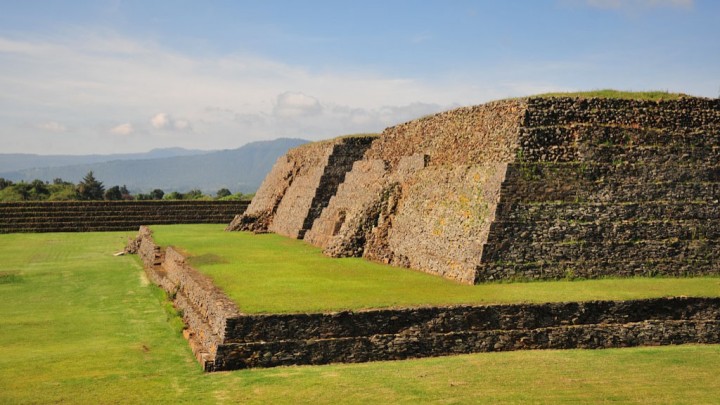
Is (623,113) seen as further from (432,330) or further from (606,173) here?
(432,330)

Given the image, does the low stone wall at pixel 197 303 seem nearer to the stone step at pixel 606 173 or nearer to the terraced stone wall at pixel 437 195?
the terraced stone wall at pixel 437 195

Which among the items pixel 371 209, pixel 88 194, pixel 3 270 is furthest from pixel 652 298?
pixel 88 194

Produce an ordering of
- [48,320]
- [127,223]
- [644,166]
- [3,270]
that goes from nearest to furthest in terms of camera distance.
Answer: [48,320] → [644,166] → [3,270] → [127,223]

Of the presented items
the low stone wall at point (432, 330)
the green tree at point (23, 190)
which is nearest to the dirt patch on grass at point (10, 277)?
the low stone wall at point (432, 330)

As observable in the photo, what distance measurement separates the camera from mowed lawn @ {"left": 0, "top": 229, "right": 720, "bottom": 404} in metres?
10.2

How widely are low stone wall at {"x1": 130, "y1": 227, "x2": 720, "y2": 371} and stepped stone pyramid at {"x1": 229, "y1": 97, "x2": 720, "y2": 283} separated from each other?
270 cm

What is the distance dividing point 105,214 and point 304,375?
38573mm

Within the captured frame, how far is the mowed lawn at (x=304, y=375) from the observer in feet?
33.6

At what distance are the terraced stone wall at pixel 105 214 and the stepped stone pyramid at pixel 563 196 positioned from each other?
27530 mm

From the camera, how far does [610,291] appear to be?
1467cm

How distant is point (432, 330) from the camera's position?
42.1 feet

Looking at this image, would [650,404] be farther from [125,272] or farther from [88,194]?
[88,194]

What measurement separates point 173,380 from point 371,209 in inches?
475

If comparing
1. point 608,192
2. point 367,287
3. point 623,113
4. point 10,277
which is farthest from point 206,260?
point 623,113
